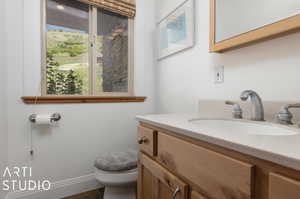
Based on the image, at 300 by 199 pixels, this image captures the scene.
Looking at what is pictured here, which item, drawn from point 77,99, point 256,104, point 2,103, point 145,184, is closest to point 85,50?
point 77,99

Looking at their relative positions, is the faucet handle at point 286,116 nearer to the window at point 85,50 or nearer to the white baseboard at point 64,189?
the window at point 85,50

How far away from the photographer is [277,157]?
0.35 meters

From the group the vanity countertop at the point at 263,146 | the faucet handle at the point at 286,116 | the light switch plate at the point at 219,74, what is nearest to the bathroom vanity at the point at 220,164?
the vanity countertop at the point at 263,146

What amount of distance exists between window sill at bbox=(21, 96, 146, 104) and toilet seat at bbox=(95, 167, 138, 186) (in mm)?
626

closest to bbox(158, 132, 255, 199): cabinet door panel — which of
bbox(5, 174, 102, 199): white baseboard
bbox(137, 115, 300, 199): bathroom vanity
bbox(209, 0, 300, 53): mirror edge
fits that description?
bbox(137, 115, 300, 199): bathroom vanity

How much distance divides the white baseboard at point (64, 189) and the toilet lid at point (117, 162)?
0.43 metres

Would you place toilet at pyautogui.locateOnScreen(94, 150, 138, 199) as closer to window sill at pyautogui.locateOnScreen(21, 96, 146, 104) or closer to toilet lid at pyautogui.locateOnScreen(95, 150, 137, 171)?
toilet lid at pyautogui.locateOnScreen(95, 150, 137, 171)

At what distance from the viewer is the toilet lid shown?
1.20 metres

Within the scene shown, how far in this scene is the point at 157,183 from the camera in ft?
2.51

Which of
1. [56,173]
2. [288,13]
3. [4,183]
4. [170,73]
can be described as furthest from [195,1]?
[4,183]

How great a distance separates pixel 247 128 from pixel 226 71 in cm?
42

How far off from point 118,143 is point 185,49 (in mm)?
1058

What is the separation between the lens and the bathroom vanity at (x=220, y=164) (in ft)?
1.16

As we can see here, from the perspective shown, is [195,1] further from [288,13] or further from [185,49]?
[288,13]
